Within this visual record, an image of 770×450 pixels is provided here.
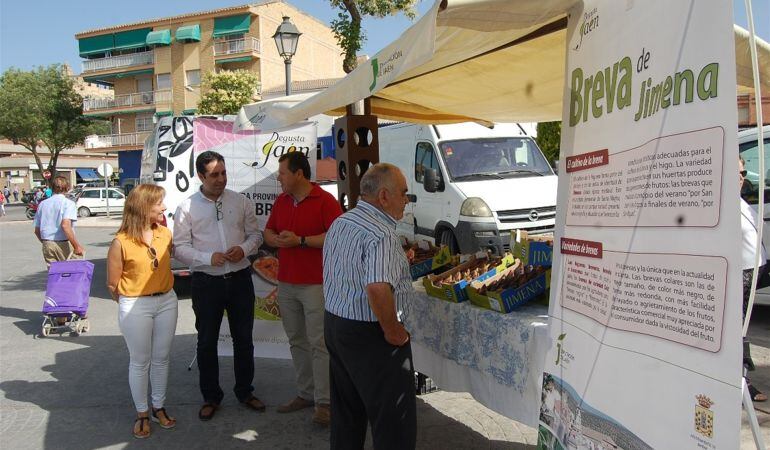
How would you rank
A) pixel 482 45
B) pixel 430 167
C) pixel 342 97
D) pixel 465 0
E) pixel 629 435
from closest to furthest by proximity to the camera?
pixel 629 435 → pixel 465 0 → pixel 482 45 → pixel 342 97 → pixel 430 167

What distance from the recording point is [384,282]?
8.22ft

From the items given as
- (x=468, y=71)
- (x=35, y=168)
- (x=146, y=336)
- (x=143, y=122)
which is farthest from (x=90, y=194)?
(x=35, y=168)

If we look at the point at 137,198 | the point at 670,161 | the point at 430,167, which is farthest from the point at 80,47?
the point at 670,161

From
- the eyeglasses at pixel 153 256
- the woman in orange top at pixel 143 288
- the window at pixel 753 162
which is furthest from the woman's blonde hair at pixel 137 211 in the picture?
the window at pixel 753 162

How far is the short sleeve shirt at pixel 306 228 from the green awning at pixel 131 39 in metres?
48.6

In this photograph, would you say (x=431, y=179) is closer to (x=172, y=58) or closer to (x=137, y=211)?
(x=137, y=211)

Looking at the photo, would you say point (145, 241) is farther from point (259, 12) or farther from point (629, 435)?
point (259, 12)

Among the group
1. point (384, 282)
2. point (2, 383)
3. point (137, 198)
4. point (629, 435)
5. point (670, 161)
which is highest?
point (670, 161)

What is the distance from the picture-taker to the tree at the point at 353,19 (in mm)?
9523

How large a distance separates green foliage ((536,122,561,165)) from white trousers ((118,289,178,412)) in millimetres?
9420

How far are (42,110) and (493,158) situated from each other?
46.8m

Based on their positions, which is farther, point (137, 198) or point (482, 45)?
point (137, 198)

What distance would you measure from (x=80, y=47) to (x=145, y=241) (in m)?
53.8

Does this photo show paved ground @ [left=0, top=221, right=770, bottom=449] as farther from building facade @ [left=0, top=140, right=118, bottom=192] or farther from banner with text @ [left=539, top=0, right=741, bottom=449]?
building facade @ [left=0, top=140, right=118, bottom=192]
